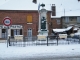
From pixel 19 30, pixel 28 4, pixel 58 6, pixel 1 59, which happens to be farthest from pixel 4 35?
pixel 1 59

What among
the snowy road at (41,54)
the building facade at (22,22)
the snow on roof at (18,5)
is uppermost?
the snow on roof at (18,5)

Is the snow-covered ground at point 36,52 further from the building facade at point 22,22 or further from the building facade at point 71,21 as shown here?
the building facade at point 71,21

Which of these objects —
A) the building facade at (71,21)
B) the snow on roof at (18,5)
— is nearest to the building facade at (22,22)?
the snow on roof at (18,5)

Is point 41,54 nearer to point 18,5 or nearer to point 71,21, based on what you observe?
point 18,5

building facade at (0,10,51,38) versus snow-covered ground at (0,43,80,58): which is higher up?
building facade at (0,10,51,38)

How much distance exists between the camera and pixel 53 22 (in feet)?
211

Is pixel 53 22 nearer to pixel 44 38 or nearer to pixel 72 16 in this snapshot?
pixel 72 16

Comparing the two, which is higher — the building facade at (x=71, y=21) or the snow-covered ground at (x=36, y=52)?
the building facade at (x=71, y=21)

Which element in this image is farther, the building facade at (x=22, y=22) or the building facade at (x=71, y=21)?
the building facade at (x=71, y=21)

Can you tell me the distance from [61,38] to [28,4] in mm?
25122

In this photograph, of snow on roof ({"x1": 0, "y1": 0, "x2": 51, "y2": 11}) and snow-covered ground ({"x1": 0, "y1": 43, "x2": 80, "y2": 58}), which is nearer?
snow-covered ground ({"x1": 0, "y1": 43, "x2": 80, "y2": 58})

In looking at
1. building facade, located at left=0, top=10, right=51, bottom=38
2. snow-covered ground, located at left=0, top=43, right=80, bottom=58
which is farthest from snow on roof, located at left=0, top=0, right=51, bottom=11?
snow-covered ground, located at left=0, top=43, right=80, bottom=58

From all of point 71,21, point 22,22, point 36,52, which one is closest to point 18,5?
point 22,22

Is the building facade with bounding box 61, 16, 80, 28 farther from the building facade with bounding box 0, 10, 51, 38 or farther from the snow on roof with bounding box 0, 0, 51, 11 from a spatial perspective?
the building facade with bounding box 0, 10, 51, 38
